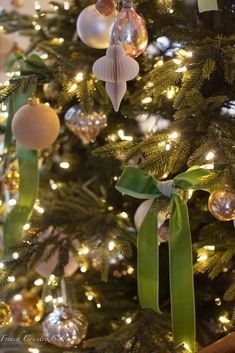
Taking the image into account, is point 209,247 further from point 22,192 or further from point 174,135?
point 22,192

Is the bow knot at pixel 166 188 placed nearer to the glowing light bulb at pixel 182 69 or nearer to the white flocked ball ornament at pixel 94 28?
the glowing light bulb at pixel 182 69

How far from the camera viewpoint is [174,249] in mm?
806

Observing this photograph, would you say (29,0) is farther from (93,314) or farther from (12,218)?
(93,314)

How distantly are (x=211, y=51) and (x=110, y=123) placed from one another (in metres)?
0.41

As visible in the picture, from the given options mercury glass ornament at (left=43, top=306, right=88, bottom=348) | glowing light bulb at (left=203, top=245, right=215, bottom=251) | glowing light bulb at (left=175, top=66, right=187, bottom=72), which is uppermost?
glowing light bulb at (left=175, top=66, right=187, bottom=72)

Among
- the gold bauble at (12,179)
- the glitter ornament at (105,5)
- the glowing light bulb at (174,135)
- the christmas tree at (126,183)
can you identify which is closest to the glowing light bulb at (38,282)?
the christmas tree at (126,183)

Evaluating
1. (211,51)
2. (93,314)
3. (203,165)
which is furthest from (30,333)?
(211,51)

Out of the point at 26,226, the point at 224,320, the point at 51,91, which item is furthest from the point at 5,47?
the point at 224,320

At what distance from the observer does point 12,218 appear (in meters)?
1.04

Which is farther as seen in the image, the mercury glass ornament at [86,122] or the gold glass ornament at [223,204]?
the mercury glass ornament at [86,122]

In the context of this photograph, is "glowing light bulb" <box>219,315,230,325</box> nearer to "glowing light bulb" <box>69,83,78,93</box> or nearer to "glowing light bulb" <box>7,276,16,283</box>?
"glowing light bulb" <box>7,276,16,283</box>

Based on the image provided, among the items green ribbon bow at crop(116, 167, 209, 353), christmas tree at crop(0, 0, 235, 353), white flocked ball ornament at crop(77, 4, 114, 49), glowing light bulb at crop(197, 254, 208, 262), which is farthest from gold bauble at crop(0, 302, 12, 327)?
white flocked ball ornament at crop(77, 4, 114, 49)

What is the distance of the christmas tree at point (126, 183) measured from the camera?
778 mm

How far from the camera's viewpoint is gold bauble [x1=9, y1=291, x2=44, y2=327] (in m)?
1.16
